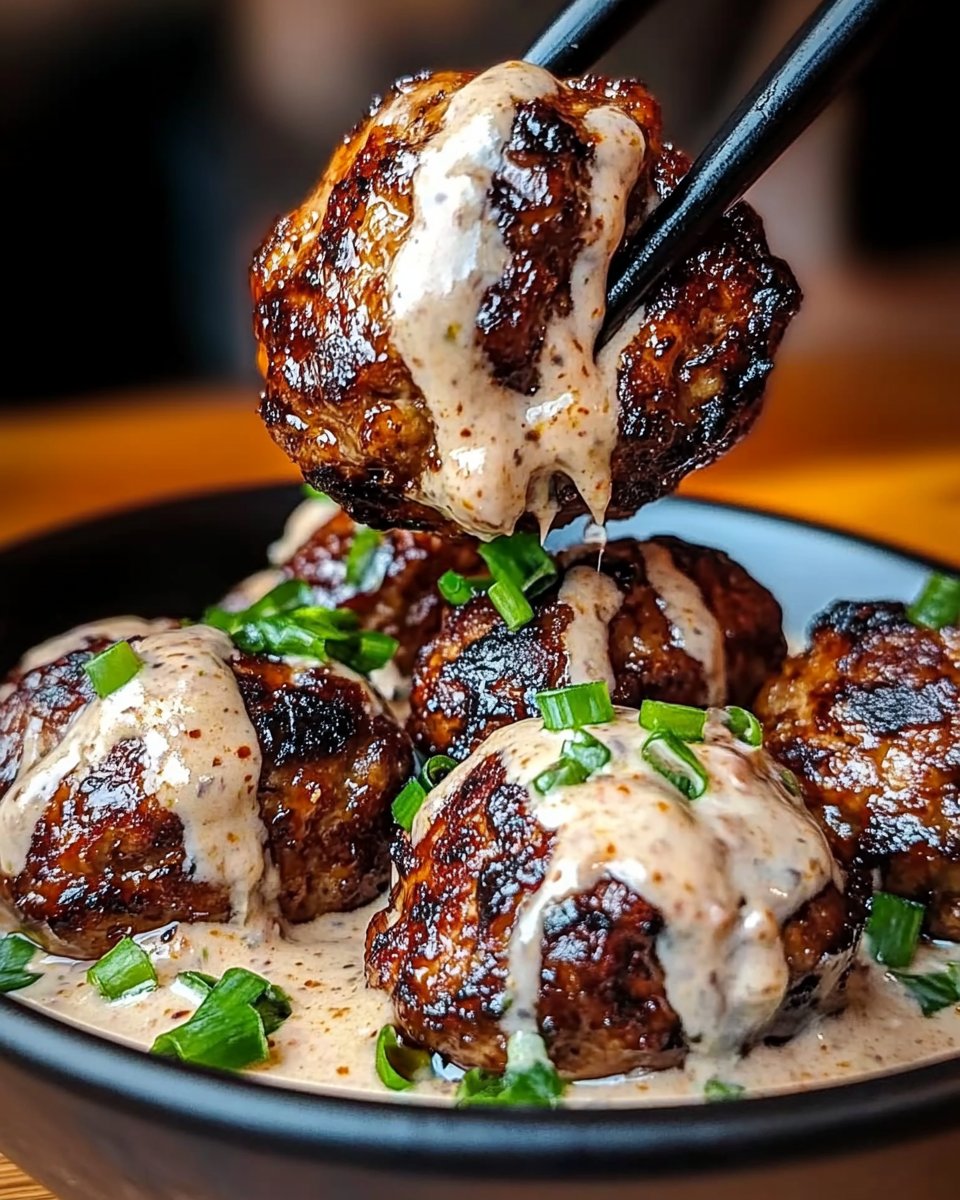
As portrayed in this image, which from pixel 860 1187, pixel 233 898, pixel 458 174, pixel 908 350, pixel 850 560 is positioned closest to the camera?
pixel 860 1187

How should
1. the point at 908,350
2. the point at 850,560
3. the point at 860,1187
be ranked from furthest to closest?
the point at 908,350 < the point at 850,560 < the point at 860,1187

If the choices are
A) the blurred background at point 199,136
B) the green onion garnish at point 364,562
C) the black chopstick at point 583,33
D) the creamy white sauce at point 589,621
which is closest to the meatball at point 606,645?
the creamy white sauce at point 589,621

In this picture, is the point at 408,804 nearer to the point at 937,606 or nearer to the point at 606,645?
the point at 606,645

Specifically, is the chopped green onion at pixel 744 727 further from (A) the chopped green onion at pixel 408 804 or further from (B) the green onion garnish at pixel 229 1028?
(B) the green onion garnish at pixel 229 1028

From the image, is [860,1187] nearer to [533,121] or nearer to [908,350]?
[533,121]

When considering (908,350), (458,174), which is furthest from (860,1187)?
(908,350)

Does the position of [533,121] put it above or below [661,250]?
above

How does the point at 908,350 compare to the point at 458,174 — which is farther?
the point at 908,350
